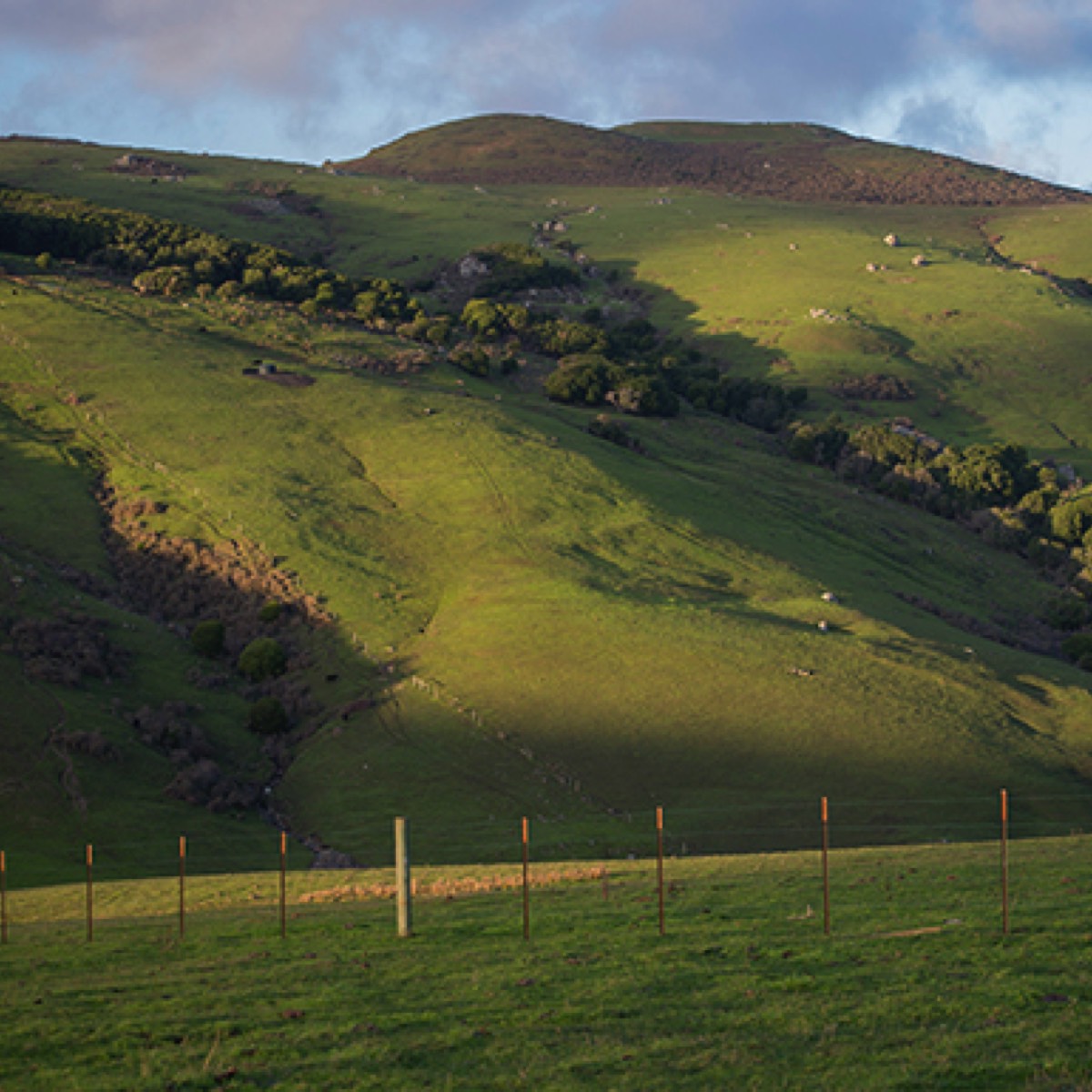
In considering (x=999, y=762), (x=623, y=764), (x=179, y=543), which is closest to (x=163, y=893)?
(x=623, y=764)

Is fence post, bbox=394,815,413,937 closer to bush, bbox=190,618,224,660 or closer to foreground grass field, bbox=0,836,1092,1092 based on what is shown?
foreground grass field, bbox=0,836,1092,1092

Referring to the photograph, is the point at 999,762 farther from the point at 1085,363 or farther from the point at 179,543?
the point at 1085,363

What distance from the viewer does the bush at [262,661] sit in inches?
1986

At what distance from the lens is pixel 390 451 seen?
232ft

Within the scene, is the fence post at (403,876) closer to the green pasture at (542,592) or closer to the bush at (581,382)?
the green pasture at (542,592)

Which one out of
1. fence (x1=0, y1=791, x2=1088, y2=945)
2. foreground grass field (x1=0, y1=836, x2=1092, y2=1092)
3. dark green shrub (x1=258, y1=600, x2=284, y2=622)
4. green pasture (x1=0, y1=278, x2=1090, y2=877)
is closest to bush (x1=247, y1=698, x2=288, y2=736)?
green pasture (x1=0, y1=278, x2=1090, y2=877)

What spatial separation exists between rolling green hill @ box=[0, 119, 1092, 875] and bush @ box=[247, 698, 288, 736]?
467mm

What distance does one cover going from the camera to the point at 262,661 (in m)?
50.5

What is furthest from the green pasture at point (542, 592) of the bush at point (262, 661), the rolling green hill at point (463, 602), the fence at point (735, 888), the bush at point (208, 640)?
the fence at point (735, 888)

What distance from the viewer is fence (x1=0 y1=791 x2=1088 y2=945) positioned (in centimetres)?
1862

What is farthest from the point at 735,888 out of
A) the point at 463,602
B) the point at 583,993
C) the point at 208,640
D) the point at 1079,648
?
the point at 1079,648

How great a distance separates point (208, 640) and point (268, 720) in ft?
24.1

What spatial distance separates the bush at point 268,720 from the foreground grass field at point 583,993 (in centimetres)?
2341

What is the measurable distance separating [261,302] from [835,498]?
174ft
